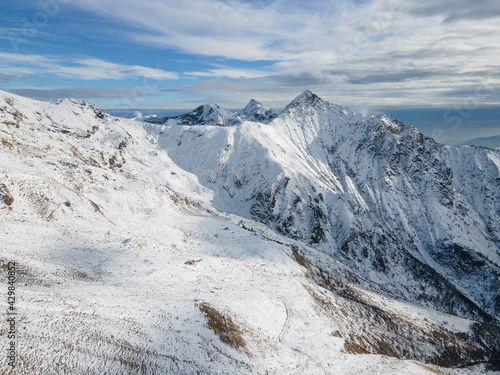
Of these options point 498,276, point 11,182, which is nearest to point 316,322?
point 11,182

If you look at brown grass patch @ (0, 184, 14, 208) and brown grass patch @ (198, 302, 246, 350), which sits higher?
brown grass patch @ (0, 184, 14, 208)

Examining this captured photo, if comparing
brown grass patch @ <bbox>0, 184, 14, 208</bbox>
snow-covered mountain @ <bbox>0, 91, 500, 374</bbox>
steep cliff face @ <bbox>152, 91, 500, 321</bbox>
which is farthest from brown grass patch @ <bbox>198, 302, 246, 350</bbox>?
A: steep cliff face @ <bbox>152, 91, 500, 321</bbox>

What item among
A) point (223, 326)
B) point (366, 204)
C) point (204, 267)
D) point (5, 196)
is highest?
point (5, 196)

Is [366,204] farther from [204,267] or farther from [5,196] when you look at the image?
[5,196]

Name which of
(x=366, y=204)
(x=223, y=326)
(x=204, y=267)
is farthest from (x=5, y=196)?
(x=366, y=204)

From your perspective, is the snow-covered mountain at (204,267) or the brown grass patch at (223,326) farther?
the brown grass patch at (223,326)

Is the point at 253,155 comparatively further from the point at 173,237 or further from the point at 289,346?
the point at 289,346

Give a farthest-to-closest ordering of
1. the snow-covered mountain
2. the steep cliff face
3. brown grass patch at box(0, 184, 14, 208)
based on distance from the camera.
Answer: the steep cliff face < brown grass patch at box(0, 184, 14, 208) < the snow-covered mountain

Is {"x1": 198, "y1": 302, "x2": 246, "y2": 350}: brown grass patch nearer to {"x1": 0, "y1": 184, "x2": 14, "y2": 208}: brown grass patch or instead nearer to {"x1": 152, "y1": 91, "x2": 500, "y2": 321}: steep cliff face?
{"x1": 0, "y1": 184, "x2": 14, "y2": 208}: brown grass patch

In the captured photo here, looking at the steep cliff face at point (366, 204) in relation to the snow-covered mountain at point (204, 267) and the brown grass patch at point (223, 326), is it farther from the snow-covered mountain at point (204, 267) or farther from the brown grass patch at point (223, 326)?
the brown grass patch at point (223, 326)

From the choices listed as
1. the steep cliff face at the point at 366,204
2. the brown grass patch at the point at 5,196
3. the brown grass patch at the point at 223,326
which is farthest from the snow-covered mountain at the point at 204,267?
the steep cliff face at the point at 366,204
